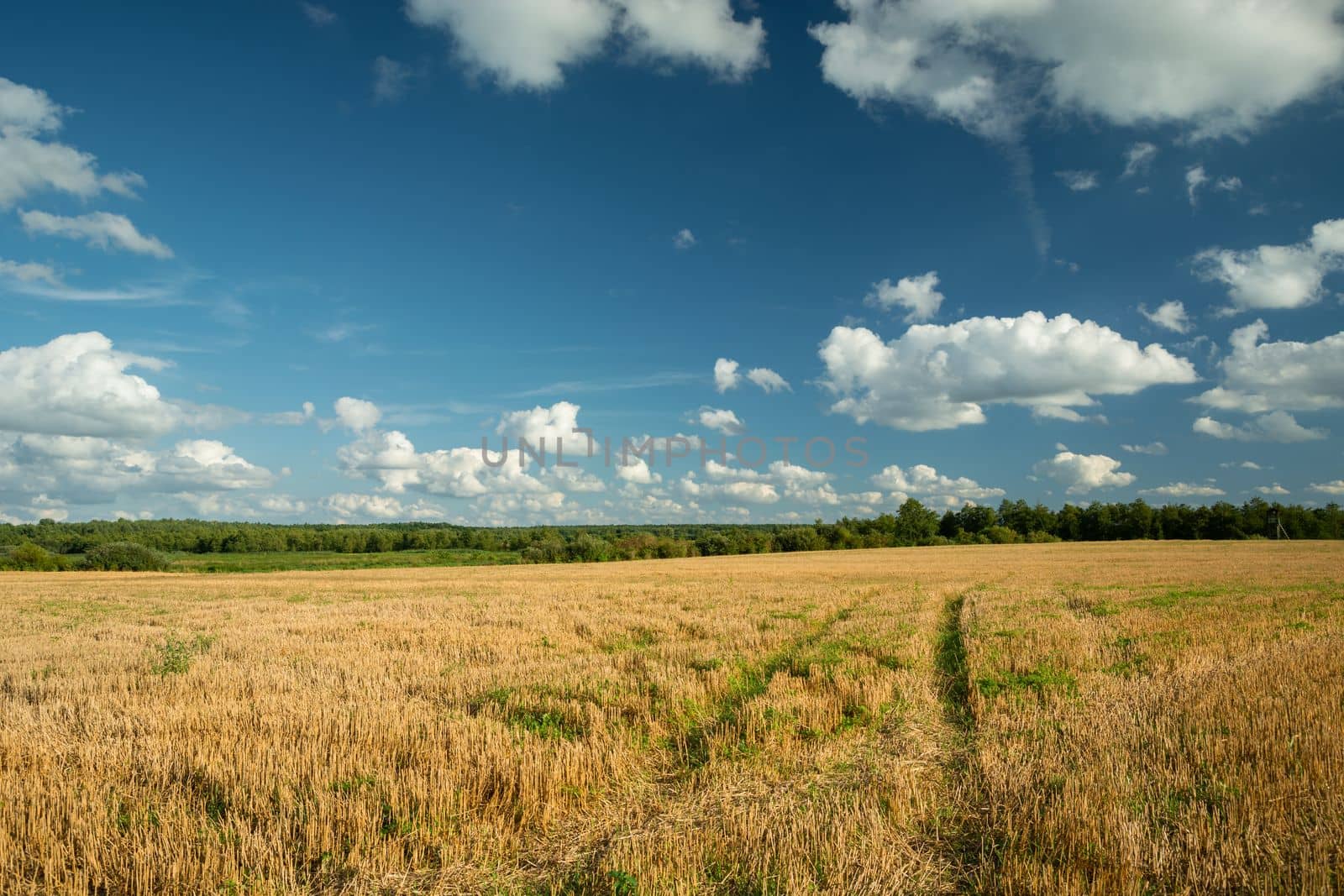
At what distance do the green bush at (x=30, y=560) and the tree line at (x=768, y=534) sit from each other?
1140 millimetres

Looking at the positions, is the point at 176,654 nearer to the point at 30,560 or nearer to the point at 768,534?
the point at 30,560

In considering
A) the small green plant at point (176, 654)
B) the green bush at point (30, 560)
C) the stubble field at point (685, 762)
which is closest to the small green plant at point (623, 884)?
the stubble field at point (685, 762)

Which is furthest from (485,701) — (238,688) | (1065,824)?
(1065,824)

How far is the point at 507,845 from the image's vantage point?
236 inches

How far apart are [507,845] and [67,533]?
193 meters

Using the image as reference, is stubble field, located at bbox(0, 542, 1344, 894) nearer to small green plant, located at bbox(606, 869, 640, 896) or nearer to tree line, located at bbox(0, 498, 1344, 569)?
small green plant, located at bbox(606, 869, 640, 896)

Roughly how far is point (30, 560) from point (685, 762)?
109 metres

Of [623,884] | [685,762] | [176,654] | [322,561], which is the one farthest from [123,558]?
[623,884]

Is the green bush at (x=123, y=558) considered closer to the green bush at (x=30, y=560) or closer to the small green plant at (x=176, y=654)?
the green bush at (x=30, y=560)

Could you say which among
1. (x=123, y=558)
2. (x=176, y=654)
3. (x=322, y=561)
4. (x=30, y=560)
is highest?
(x=176, y=654)

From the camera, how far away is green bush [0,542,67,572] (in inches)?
3194

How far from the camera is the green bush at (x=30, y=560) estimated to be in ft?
266

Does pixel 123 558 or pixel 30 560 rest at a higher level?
pixel 30 560

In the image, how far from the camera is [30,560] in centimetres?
8225
